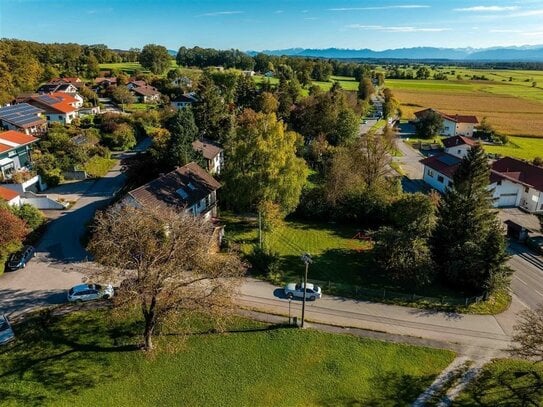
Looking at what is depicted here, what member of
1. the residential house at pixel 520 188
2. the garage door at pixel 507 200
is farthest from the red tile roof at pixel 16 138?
the garage door at pixel 507 200

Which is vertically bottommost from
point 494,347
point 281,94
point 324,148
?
Answer: point 494,347

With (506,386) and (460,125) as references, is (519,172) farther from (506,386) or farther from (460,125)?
(460,125)

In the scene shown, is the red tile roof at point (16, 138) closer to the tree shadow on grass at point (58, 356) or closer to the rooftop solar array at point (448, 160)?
the tree shadow on grass at point (58, 356)

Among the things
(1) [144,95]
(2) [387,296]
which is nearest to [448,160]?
(2) [387,296]

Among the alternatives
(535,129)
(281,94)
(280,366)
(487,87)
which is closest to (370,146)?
(280,366)

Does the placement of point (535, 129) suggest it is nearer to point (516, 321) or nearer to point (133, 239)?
point (516, 321)

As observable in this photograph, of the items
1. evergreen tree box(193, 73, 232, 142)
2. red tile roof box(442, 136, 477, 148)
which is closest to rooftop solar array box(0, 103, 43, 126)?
evergreen tree box(193, 73, 232, 142)
